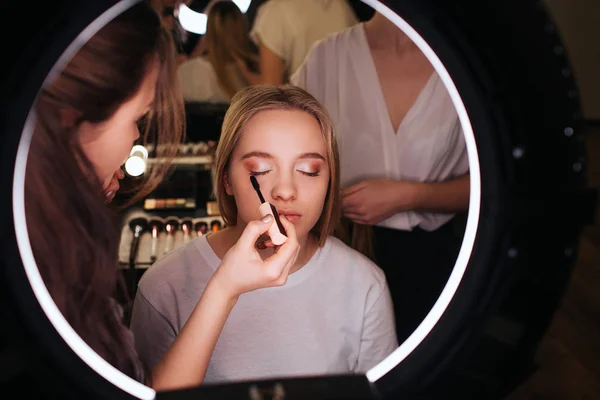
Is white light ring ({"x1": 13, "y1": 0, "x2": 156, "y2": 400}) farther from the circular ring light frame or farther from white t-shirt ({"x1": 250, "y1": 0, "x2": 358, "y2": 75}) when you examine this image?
white t-shirt ({"x1": 250, "y1": 0, "x2": 358, "y2": 75})

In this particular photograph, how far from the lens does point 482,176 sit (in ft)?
1.94

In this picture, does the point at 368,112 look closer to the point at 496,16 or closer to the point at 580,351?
the point at 496,16

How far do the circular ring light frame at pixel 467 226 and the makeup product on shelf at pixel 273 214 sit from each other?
0.18 m

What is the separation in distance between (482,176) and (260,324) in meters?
0.31

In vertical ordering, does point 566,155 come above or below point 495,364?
above

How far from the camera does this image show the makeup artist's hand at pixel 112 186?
63 cm

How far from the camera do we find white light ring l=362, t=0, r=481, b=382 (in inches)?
23.4

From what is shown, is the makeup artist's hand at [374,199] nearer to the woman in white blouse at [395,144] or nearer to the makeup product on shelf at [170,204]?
the woman in white blouse at [395,144]

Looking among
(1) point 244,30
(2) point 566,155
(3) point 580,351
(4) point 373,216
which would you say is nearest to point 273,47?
(1) point 244,30

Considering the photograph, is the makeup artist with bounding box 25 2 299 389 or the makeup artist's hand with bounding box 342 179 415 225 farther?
the makeup artist's hand with bounding box 342 179 415 225

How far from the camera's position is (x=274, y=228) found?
64 cm

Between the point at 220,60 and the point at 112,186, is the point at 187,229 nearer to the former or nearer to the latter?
the point at 112,186

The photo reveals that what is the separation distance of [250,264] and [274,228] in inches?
1.9

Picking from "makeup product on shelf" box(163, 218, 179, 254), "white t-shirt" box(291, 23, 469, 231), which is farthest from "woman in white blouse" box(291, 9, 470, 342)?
"makeup product on shelf" box(163, 218, 179, 254)
